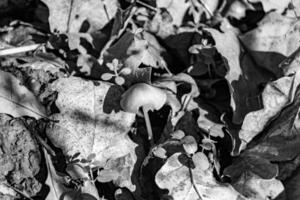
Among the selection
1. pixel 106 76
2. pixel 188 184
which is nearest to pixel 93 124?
pixel 106 76

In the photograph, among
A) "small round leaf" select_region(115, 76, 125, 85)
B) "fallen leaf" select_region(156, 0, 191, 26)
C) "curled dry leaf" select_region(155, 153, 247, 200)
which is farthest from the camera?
"fallen leaf" select_region(156, 0, 191, 26)

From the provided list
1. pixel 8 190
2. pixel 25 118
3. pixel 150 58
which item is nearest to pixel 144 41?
pixel 150 58

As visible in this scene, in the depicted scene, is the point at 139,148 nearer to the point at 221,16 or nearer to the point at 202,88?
the point at 202,88

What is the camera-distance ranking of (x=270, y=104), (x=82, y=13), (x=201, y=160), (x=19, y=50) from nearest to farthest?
(x=201, y=160) → (x=270, y=104) → (x=19, y=50) → (x=82, y=13)

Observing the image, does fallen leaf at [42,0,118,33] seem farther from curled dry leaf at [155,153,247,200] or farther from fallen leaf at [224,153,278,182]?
fallen leaf at [224,153,278,182]

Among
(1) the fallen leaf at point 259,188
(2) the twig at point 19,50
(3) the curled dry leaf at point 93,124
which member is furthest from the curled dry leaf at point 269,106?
(2) the twig at point 19,50

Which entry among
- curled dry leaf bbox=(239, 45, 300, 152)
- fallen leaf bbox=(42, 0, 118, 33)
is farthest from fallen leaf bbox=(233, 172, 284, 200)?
fallen leaf bbox=(42, 0, 118, 33)

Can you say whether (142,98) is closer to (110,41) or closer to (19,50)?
(110,41)

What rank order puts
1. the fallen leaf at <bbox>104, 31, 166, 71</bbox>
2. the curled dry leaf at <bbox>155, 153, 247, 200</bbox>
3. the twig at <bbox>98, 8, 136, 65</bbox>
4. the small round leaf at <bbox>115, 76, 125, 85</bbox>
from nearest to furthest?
1. the curled dry leaf at <bbox>155, 153, 247, 200</bbox>
2. the small round leaf at <bbox>115, 76, 125, 85</bbox>
3. the fallen leaf at <bbox>104, 31, 166, 71</bbox>
4. the twig at <bbox>98, 8, 136, 65</bbox>
